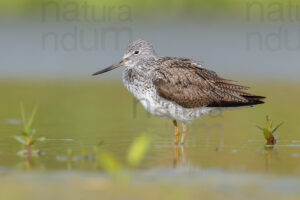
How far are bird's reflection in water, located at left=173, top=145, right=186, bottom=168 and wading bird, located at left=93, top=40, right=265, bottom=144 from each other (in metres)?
0.49

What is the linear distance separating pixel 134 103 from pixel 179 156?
5601 millimetres

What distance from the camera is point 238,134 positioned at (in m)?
9.95

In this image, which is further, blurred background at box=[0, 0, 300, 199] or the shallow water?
the shallow water

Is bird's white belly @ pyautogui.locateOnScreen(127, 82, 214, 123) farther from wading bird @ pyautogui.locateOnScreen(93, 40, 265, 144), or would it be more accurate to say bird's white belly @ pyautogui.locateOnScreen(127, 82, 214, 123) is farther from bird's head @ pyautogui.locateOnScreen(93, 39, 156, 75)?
bird's head @ pyautogui.locateOnScreen(93, 39, 156, 75)

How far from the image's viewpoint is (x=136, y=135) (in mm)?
9875

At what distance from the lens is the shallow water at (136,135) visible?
675 centimetres

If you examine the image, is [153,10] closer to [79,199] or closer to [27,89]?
[27,89]

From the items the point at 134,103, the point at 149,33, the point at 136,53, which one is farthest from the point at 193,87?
the point at 149,33

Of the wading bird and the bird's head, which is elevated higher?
the bird's head

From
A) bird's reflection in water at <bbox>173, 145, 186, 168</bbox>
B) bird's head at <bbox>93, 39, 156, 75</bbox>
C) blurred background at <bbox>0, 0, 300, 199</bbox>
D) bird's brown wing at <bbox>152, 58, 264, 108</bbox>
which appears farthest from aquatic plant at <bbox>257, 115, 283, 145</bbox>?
bird's head at <bbox>93, 39, 156, 75</bbox>

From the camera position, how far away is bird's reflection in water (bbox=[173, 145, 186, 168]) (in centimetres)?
767

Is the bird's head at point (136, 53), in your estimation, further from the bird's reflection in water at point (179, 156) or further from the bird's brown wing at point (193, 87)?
the bird's reflection in water at point (179, 156)

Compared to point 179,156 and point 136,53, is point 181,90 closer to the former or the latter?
point 136,53

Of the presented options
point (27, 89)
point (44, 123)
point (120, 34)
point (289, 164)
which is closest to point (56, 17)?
point (120, 34)
